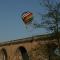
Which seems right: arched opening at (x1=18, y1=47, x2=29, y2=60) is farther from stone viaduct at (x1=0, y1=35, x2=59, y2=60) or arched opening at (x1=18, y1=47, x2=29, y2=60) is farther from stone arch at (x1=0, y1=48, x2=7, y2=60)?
stone arch at (x1=0, y1=48, x2=7, y2=60)

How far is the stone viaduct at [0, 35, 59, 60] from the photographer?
28530mm

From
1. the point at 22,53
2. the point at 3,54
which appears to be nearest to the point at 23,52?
the point at 22,53

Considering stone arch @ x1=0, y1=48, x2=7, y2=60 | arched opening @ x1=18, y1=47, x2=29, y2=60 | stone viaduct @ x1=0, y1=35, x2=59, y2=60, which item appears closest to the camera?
stone viaduct @ x1=0, y1=35, x2=59, y2=60

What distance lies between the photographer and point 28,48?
33.9 meters

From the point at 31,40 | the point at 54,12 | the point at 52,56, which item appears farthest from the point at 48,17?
the point at 31,40

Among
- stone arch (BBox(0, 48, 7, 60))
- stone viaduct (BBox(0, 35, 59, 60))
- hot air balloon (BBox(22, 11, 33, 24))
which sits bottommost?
stone arch (BBox(0, 48, 7, 60))

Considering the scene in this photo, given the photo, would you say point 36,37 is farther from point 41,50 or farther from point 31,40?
point 41,50

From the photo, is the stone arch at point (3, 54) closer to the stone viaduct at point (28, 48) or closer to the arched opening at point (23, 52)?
the stone viaduct at point (28, 48)

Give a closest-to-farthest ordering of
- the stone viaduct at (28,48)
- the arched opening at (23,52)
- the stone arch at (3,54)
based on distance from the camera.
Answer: the stone viaduct at (28,48), the arched opening at (23,52), the stone arch at (3,54)

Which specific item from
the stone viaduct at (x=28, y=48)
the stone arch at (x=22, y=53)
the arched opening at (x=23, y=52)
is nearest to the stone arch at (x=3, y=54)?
the stone viaduct at (x=28, y=48)

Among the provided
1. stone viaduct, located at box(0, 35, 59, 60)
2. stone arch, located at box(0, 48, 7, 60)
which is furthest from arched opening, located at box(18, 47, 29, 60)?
stone arch, located at box(0, 48, 7, 60)

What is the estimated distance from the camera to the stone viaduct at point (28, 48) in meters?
28.5

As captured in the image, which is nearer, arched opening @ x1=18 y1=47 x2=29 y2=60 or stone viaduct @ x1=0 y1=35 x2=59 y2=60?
stone viaduct @ x1=0 y1=35 x2=59 y2=60

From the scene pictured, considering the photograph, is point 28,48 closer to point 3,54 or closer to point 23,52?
point 23,52
